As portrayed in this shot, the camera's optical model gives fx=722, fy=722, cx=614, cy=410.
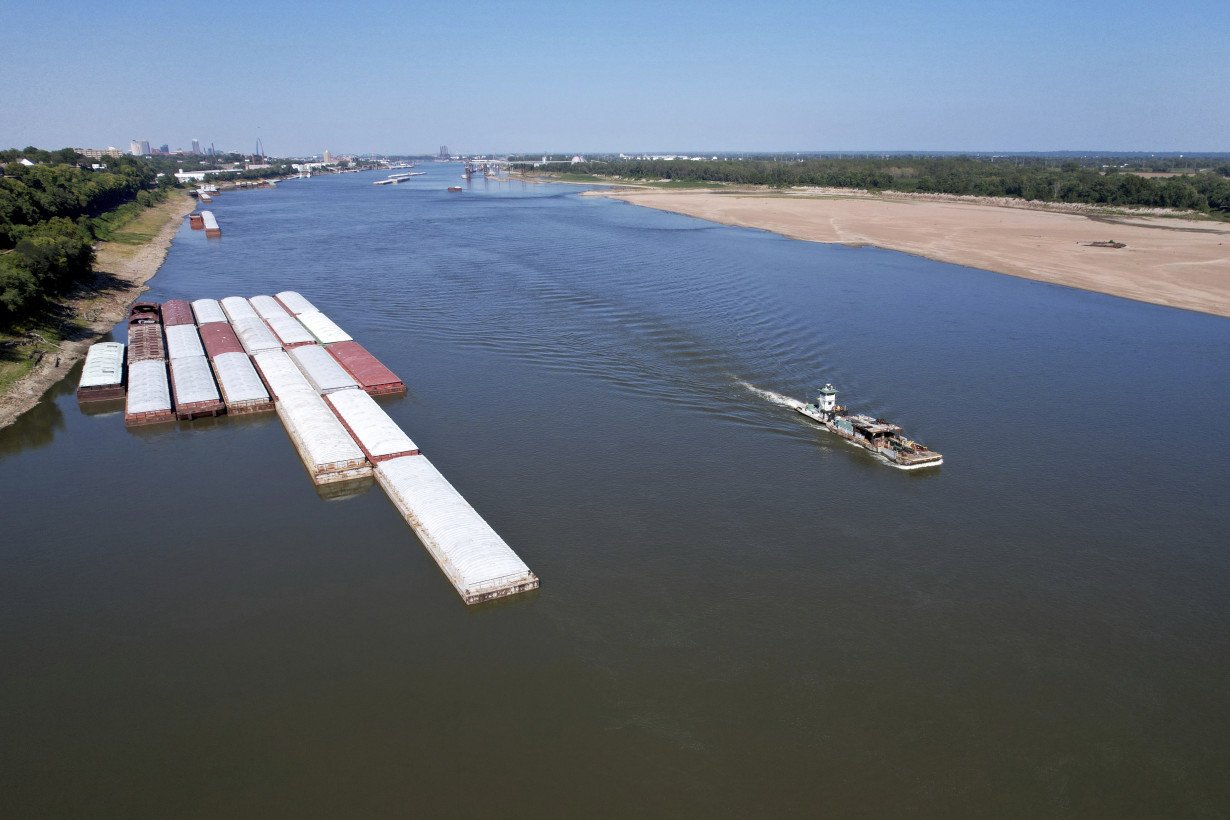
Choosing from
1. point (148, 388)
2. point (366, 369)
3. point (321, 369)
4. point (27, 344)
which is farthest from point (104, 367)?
point (366, 369)

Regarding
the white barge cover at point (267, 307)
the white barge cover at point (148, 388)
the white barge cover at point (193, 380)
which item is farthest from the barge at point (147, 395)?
the white barge cover at point (267, 307)

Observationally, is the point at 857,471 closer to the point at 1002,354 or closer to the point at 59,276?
the point at 1002,354

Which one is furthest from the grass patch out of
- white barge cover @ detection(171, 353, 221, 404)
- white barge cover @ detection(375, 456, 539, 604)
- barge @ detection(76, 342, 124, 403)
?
white barge cover @ detection(375, 456, 539, 604)

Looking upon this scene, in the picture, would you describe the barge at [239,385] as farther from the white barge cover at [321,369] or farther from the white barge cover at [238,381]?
the white barge cover at [321,369]

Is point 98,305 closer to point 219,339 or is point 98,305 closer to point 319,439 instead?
point 219,339

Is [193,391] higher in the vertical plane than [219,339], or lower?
lower

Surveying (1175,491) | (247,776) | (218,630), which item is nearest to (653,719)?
(247,776)
